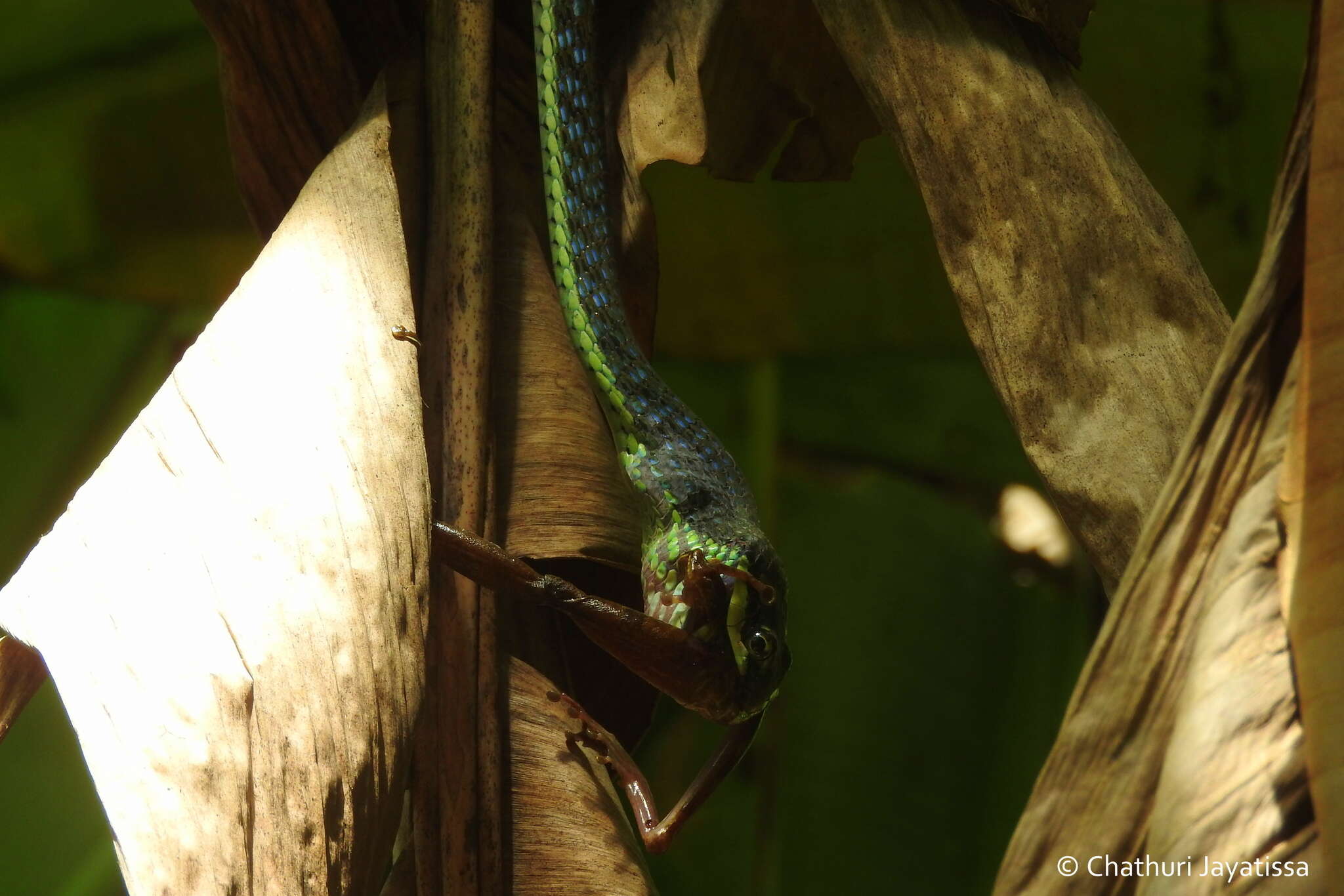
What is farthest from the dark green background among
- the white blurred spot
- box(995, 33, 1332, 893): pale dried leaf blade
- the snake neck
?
box(995, 33, 1332, 893): pale dried leaf blade

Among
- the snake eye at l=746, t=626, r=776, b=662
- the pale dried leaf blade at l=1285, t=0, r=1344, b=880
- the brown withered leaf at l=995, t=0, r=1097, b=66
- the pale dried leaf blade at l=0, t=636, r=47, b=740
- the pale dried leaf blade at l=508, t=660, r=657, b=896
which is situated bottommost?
the pale dried leaf blade at l=508, t=660, r=657, b=896

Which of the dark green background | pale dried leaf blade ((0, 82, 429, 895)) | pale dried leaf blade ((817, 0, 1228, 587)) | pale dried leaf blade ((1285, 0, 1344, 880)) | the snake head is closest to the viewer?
pale dried leaf blade ((1285, 0, 1344, 880))

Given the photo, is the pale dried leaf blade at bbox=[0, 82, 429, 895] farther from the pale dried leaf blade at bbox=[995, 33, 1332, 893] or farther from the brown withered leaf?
the brown withered leaf

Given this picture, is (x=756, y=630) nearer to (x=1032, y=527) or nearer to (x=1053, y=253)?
(x=1053, y=253)

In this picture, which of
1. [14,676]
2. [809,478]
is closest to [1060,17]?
[809,478]

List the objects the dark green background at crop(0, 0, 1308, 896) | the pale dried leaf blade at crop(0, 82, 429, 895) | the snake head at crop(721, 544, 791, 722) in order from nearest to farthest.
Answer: the pale dried leaf blade at crop(0, 82, 429, 895), the snake head at crop(721, 544, 791, 722), the dark green background at crop(0, 0, 1308, 896)

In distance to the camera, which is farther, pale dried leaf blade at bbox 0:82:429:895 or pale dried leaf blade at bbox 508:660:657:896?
pale dried leaf blade at bbox 508:660:657:896

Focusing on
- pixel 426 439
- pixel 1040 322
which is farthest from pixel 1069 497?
pixel 426 439

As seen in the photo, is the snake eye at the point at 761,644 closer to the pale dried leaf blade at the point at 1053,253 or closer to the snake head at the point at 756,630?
the snake head at the point at 756,630
